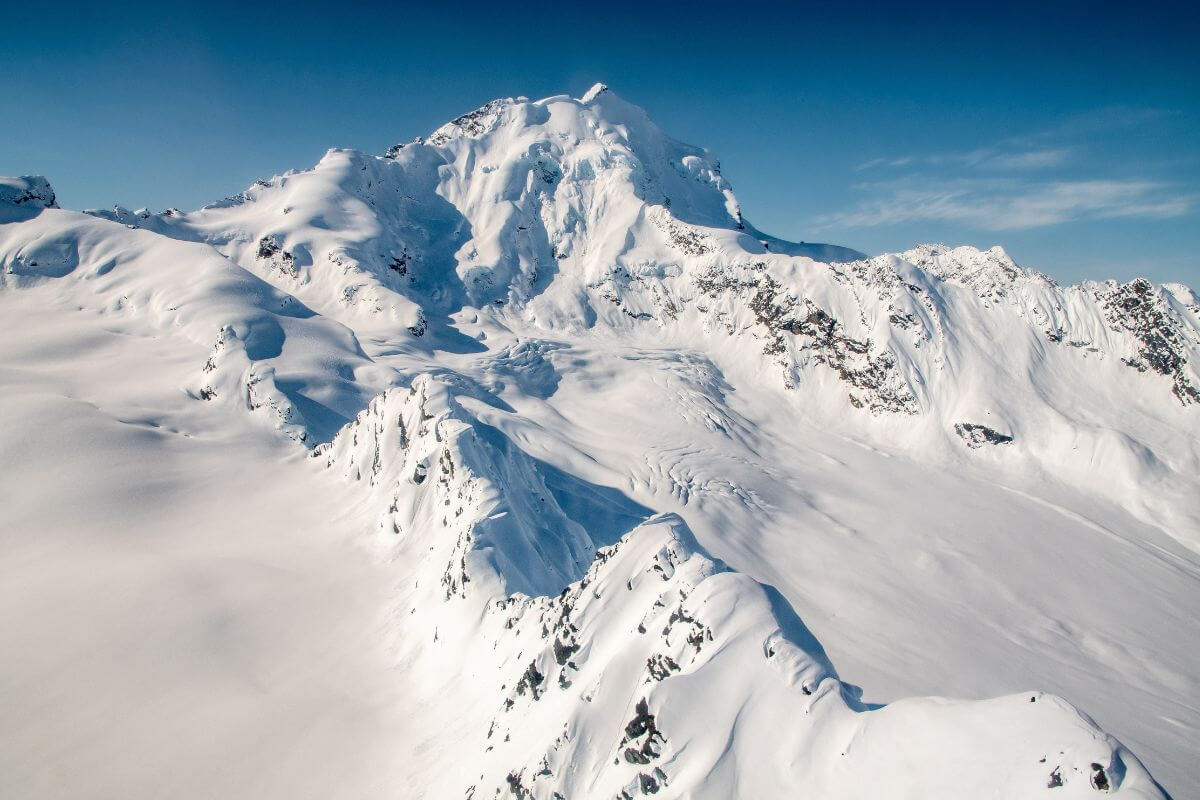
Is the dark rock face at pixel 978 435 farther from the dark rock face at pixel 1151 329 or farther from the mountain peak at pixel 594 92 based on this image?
the mountain peak at pixel 594 92

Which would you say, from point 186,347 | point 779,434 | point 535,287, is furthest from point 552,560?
point 535,287

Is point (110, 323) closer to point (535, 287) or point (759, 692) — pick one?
point (535, 287)

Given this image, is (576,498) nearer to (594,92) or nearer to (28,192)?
(28,192)

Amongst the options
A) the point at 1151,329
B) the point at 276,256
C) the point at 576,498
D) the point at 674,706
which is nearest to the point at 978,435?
the point at 1151,329

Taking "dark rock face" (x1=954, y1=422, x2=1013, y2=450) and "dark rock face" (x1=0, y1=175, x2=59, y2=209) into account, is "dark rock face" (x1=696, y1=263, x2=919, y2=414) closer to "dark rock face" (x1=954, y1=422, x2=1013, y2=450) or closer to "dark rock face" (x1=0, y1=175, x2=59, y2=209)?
"dark rock face" (x1=954, y1=422, x2=1013, y2=450)

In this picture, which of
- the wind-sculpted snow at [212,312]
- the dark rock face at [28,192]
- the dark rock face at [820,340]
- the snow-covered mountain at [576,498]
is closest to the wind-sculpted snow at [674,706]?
the snow-covered mountain at [576,498]

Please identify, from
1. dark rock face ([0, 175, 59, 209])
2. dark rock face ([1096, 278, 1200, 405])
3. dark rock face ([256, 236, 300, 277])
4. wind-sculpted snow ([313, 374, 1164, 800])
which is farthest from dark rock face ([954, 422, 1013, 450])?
dark rock face ([0, 175, 59, 209])
